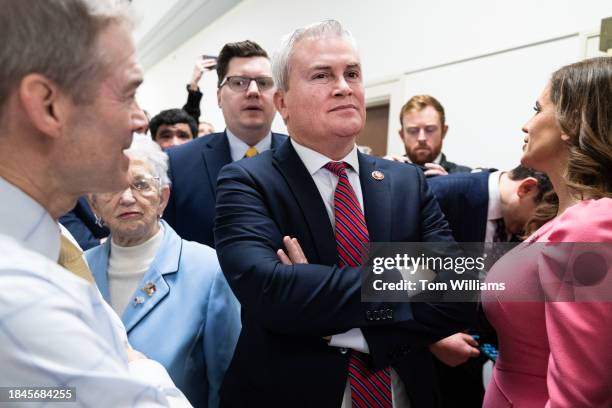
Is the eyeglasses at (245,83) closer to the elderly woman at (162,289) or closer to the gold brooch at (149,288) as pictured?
the elderly woman at (162,289)

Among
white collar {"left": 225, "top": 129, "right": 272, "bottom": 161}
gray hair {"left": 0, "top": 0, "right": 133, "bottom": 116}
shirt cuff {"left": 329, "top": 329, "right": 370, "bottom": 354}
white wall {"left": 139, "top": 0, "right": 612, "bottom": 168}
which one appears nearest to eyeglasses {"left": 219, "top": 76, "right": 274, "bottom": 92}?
white collar {"left": 225, "top": 129, "right": 272, "bottom": 161}

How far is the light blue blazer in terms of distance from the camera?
140 centimetres

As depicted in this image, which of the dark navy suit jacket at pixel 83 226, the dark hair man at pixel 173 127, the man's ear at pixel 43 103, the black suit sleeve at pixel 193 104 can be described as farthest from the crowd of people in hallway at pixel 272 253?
the black suit sleeve at pixel 193 104

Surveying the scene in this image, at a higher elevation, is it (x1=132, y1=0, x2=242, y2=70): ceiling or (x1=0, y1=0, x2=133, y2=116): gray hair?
(x1=132, y1=0, x2=242, y2=70): ceiling

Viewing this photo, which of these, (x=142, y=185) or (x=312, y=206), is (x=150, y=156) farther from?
(x=312, y=206)

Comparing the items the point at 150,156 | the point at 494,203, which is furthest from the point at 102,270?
the point at 494,203

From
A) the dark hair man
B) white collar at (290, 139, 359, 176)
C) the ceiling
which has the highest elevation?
the ceiling

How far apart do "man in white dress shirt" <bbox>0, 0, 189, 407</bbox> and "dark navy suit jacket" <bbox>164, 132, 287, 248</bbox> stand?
1.15m

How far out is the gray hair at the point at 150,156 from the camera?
1.71 metres

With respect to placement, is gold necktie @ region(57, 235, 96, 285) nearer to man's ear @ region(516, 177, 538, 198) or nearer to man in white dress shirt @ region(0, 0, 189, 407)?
man in white dress shirt @ region(0, 0, 189, 407)

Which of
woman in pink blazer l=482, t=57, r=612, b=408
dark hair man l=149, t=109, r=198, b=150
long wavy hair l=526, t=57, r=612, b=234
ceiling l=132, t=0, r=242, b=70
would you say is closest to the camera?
woman in pink blazer l=482, t=57, r=612, b=408

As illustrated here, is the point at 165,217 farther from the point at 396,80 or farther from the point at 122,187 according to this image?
the point at 396,80

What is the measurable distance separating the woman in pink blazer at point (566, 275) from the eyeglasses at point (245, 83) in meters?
1.23

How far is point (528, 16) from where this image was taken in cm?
275
